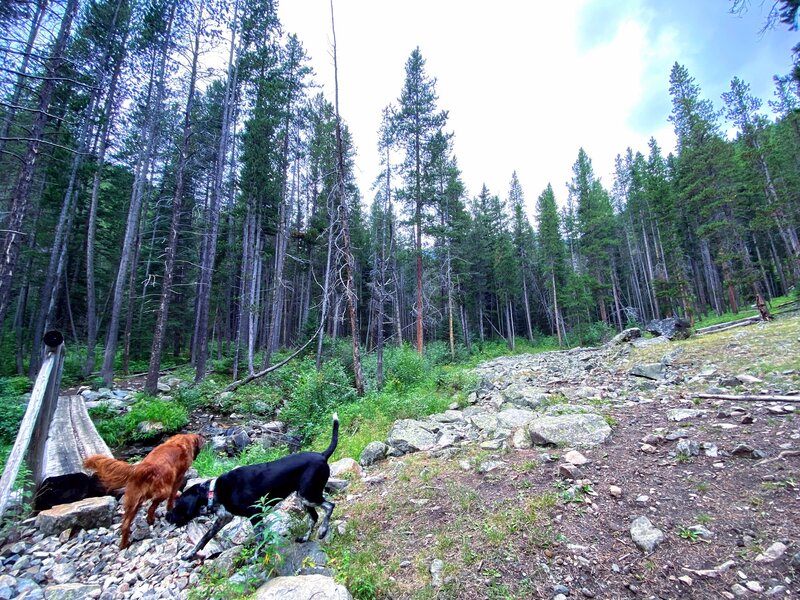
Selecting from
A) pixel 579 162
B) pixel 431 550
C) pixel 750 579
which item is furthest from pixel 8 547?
pixel 579 162

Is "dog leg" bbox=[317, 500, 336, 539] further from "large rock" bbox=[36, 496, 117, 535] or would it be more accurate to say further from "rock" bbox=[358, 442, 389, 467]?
"large rock" bbox=[36, 496, 117, 535]

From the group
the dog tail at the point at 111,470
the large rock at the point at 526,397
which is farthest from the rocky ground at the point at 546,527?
the large rock at the point at 526,397

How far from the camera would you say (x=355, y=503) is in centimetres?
413

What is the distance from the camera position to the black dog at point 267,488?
10.8ft

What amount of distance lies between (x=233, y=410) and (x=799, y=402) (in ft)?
45.3

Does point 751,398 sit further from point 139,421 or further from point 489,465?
point 139,421

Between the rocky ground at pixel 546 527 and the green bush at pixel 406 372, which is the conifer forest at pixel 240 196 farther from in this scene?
the rocky ground at pixel 546 527

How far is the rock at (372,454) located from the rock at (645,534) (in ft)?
12.5

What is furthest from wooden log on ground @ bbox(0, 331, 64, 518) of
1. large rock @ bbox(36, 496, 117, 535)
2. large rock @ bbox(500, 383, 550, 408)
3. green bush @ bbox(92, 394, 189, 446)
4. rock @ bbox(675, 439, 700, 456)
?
large rock @ bbox(500, 383, 550, 408)

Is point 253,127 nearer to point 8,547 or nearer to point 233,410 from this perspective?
point 233,410

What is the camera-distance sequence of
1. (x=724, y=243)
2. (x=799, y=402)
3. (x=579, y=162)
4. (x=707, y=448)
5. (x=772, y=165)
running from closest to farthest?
1. (x=707, y=448)
2. (x=799, y=402)
3. (x=724, y=243)
4. (x=772, y=165)
5. (x=579, y=162)

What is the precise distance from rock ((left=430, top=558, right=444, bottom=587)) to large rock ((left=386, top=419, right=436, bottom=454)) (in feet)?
9.65

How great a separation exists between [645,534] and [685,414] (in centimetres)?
339

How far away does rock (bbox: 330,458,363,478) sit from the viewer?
5109mm
